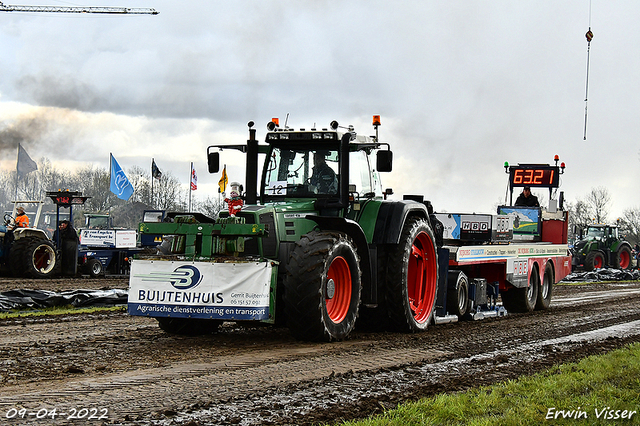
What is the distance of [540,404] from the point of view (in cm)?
593

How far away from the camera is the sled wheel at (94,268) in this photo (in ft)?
78.9

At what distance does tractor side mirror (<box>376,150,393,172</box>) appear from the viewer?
9641mm

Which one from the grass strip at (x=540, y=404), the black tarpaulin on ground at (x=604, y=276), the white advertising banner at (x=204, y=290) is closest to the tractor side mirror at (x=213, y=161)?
the white advertising banner at (x=204, y=290)

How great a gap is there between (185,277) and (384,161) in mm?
3026

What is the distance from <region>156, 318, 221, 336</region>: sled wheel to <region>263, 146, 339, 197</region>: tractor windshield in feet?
6.49

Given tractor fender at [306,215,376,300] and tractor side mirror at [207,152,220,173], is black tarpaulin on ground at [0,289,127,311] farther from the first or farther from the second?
tractor fender at [306,215,376,300]

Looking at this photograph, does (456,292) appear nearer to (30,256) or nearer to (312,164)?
(312,164)

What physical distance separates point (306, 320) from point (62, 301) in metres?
7.19

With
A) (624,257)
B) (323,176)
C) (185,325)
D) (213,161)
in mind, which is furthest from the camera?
(624,257)

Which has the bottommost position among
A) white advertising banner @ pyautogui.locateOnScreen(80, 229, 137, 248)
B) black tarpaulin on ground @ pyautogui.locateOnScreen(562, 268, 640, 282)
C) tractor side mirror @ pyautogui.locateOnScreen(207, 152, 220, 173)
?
black tarpaulin on ground @ pyautogui.locateOnScreen(562, 268, 640, 282)

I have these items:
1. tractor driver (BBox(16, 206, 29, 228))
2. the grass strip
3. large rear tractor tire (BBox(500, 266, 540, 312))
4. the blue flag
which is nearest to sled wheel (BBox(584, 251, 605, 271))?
large rear tractor tire (BBox(500, 266, 540, 312))

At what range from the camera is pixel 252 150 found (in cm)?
1029

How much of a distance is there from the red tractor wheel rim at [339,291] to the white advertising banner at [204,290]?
103 cm

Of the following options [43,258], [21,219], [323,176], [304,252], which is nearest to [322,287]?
[304,252]
